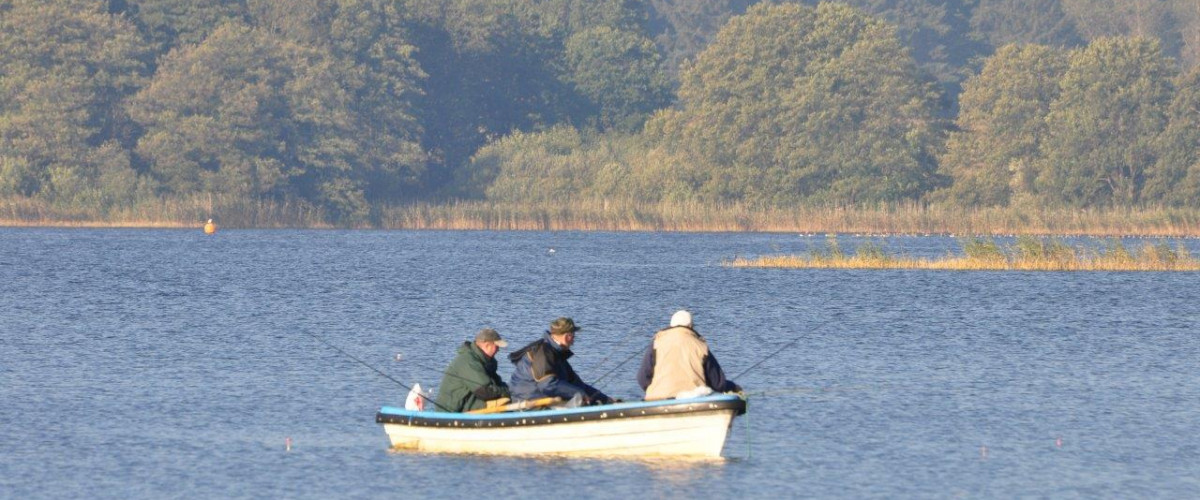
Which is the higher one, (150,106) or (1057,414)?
(150,106)

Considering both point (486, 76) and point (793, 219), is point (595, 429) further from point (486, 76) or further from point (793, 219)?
point (486, 76)

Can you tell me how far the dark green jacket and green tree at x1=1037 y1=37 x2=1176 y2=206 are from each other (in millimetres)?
81445

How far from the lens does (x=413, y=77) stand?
11719 centimetres

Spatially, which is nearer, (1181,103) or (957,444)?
(957,444)

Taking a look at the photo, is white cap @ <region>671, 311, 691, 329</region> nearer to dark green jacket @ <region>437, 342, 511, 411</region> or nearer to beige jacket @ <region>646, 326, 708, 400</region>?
beige jacket @ <region>646, 326, 708, 400</region>

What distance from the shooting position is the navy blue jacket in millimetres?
22641

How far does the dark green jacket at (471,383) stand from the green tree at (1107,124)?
8144 centimetres

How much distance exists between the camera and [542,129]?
401ft

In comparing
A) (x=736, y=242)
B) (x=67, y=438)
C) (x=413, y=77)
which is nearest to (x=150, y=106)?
(x=413, y=77)

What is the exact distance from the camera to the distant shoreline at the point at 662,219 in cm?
8888

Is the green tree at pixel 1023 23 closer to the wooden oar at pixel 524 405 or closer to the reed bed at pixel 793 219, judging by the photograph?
the reed bed at pixel 793 219

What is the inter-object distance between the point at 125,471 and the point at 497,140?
330ft

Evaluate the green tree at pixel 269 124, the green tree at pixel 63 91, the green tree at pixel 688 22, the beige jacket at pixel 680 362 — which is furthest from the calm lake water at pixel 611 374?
the green tree at pixel 688 22

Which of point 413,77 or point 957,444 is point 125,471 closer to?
point 957,444
